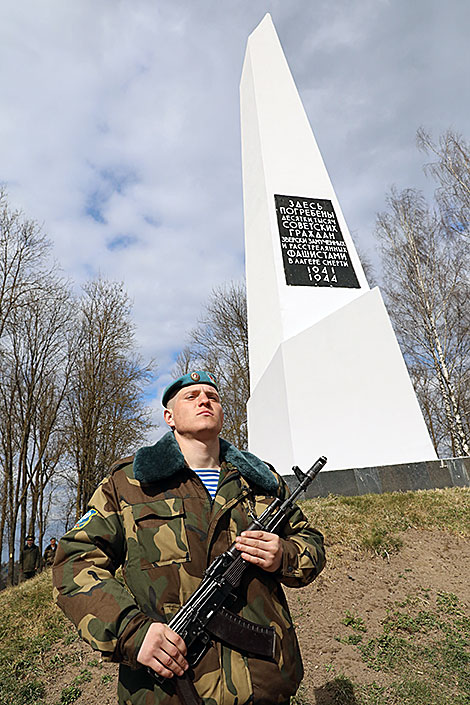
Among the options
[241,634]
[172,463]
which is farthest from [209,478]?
[241,634]

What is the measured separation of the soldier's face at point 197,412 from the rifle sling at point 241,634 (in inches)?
27.7

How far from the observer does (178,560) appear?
65.6 inches

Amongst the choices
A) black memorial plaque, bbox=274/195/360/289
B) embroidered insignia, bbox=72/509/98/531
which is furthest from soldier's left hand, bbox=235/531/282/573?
black memorial plaque, bbox=274/195/360/289

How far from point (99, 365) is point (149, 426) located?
2.65m

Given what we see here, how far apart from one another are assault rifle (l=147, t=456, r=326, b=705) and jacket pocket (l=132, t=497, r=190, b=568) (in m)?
0.14

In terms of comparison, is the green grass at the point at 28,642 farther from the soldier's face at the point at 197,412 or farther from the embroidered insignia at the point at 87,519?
the soldier's face at the point at 197,412

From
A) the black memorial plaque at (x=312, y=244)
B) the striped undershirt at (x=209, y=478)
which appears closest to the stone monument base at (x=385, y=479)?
the black memorial plaque at (x=312, y=244)

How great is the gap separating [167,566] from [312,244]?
27.2 feet

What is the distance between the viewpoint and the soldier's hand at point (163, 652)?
1.41 m

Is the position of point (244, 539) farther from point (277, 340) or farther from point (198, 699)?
point (277, 340)

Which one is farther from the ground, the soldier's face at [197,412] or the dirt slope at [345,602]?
the soldier's face at [197,412]

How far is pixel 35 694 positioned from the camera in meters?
3.36

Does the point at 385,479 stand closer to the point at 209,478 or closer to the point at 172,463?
the point at 209,478

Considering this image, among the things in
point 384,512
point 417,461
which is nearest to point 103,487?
point 384,512
